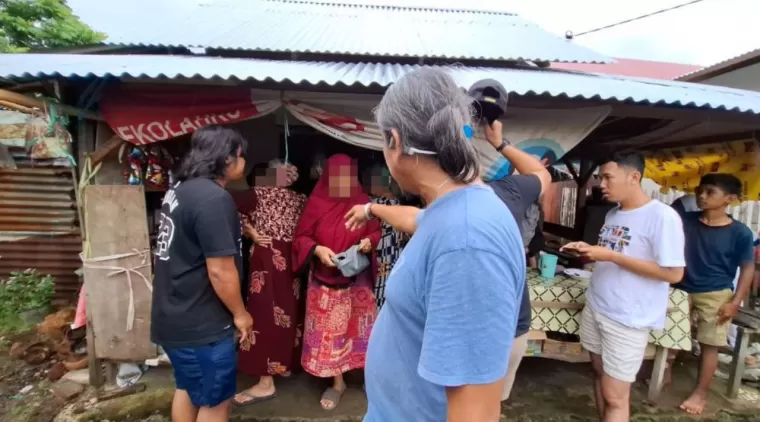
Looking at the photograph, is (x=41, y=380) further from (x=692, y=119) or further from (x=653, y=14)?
(x=653, y=14)

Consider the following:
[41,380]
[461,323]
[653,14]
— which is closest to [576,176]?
[653,14]

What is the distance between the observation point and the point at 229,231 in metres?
1.89

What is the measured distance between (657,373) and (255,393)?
3.19 meters

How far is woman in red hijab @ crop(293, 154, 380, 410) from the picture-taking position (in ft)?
9.17

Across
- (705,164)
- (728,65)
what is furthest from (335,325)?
(728,65)

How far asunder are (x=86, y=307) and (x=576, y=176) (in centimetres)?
647

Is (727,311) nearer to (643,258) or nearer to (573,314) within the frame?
(573,314)

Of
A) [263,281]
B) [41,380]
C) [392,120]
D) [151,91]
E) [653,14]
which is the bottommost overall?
[41,380]

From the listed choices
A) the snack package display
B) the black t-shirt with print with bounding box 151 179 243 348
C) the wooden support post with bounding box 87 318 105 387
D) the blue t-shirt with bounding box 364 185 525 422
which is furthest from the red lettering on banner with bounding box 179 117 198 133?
the blue t-shirt with bounding box 364 185 525 422

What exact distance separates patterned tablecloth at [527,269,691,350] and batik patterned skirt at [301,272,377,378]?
1348 millimetres

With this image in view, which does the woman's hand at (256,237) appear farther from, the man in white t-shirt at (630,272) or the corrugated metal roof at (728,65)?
the corrugated metal roof at (728,65)

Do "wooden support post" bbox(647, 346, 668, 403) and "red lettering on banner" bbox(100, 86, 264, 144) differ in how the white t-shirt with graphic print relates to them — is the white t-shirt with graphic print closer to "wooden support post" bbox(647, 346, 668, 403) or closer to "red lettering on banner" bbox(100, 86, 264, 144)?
"wooden support post" bbox(647, 346, 668, 403)

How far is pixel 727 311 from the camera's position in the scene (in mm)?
3010

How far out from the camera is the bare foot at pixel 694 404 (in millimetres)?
3063
